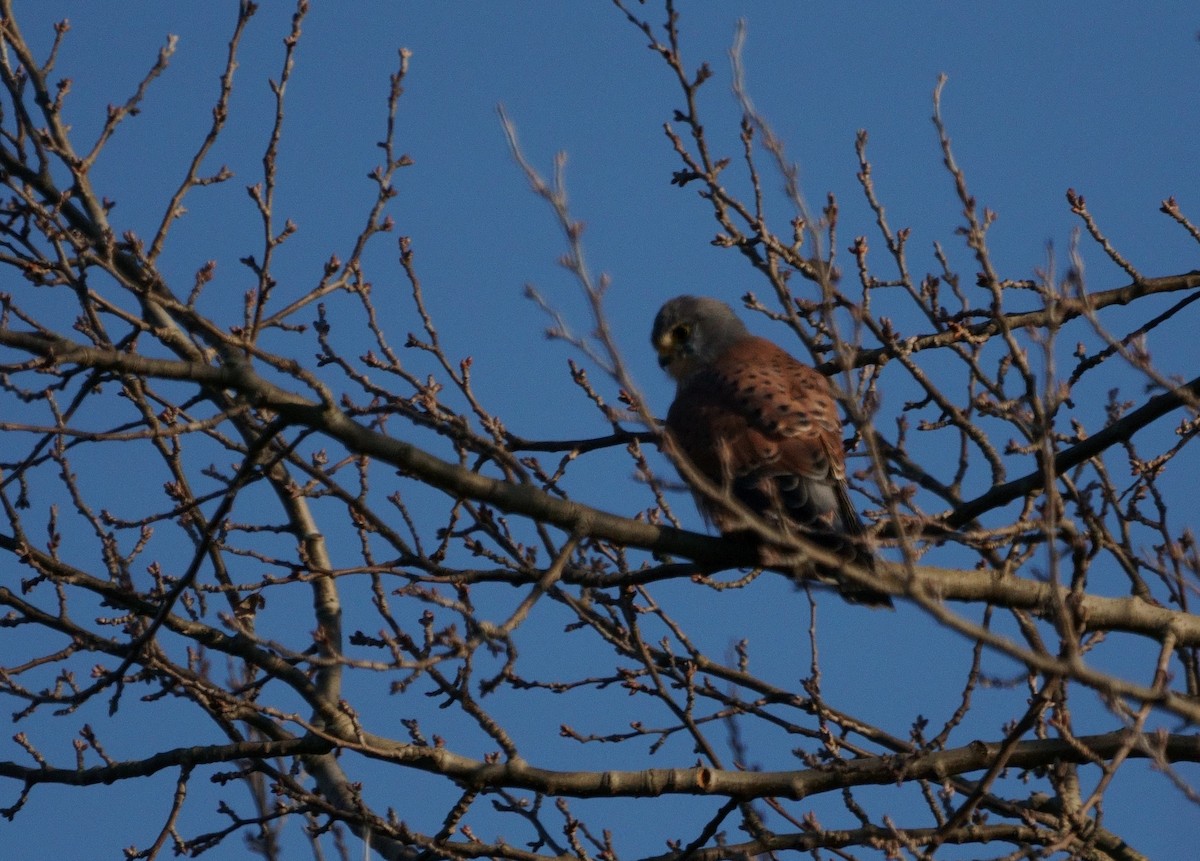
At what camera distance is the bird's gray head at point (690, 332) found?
20.7ft

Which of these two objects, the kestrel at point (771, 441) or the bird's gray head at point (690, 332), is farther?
the bird's gray head at point (690, 332)

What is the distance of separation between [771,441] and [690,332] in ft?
5.36

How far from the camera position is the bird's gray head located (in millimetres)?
6316

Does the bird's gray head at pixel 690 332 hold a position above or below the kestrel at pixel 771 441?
above

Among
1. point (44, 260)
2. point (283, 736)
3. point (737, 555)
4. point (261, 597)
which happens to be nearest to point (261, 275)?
point (44, 260)

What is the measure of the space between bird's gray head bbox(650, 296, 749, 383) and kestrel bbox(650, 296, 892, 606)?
0.41m

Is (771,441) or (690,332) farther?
(690,332)

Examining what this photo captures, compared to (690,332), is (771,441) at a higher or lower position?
lower

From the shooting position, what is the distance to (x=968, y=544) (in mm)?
3480

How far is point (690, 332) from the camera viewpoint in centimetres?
642

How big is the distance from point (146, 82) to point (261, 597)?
2.36 meters

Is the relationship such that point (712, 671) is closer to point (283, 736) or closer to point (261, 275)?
point (283, 736)

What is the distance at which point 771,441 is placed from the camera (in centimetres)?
487

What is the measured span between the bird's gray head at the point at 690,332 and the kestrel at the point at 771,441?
1.35 feet
